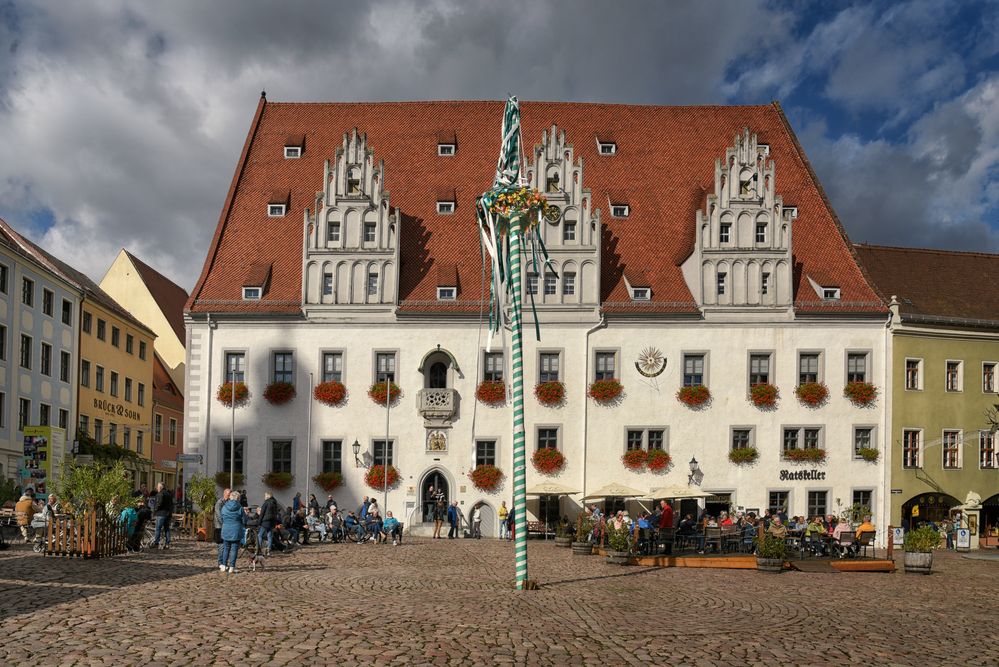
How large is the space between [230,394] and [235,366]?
1.22 meters

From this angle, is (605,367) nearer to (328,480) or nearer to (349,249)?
(349,249)

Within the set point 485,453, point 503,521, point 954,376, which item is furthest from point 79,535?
point 954,376

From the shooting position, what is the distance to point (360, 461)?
4316 cm

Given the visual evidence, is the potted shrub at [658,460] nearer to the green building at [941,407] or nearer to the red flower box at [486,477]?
the red flower box at [486,477]

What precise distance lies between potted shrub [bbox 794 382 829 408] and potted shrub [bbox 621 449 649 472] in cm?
639

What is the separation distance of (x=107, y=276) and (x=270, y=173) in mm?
26621

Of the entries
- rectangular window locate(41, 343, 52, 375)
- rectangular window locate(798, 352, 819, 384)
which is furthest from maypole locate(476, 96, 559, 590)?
rectangular window locate(41, 343, 52, 375)

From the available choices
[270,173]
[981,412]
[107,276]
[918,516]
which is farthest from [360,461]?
[107,276]

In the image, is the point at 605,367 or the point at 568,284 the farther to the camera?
the point at 568,284

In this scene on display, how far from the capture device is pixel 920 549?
27062 mm

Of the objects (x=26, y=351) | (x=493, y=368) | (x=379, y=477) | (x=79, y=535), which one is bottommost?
(x=79, y=535)

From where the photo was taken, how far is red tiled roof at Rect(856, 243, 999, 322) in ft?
152

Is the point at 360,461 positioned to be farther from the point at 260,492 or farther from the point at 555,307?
the point at 555,307

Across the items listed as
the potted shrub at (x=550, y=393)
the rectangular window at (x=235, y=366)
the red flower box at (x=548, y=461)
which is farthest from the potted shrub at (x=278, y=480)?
the potted shrub at (x=550, y=393)
